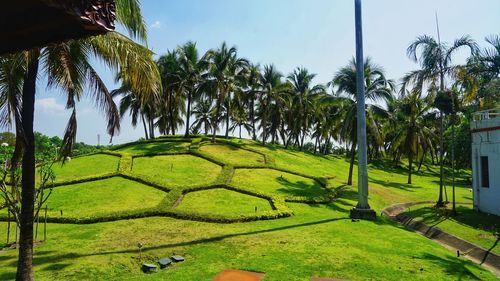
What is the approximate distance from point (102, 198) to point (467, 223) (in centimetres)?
1951

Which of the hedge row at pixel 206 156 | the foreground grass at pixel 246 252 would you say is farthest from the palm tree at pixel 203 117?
the foreground grass at pixel 246 252

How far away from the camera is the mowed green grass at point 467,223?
53.2 feet

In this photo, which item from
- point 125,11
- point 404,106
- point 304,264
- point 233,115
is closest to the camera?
point 125,11

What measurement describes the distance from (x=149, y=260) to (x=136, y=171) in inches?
634

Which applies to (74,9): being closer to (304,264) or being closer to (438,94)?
(304,264)

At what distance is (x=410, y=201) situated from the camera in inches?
1119

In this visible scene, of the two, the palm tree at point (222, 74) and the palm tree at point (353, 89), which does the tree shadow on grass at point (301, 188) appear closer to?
the palm tree at point (353, 89)

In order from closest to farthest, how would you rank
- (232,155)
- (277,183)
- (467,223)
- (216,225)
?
1. (216,225)
2. (467,223)
3. (277,183)
4. (232,155)

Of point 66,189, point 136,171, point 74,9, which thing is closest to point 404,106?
point 136,171

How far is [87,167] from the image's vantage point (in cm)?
2883

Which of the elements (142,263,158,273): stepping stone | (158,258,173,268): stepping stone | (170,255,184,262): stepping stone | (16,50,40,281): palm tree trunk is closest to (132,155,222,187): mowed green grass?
(170,255,184,262): stepping stone

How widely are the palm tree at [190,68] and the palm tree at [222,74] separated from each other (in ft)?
3.29

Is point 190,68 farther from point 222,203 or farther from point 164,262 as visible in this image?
point 164,262

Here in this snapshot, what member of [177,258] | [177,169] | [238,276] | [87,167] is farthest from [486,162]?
[87,167]
